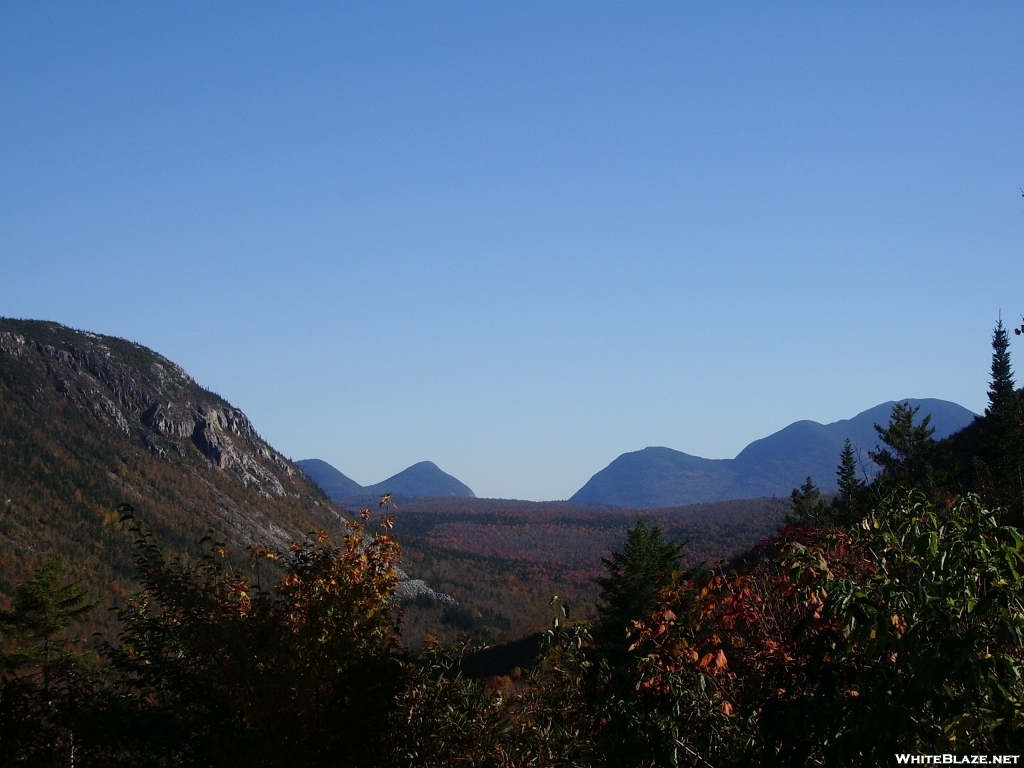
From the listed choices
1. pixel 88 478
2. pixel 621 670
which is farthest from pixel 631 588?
pixel 88 478

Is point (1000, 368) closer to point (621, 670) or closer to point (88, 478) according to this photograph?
point (621, 670)

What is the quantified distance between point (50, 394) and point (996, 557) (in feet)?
661

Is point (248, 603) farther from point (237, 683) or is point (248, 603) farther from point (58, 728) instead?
point (58, 728)

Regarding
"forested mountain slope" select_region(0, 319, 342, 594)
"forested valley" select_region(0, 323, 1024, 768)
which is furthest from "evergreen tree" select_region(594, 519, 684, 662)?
"forested mountain slope" select_region(0, 319, 342, 594)

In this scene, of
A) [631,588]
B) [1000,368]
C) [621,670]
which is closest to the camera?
[621,670]

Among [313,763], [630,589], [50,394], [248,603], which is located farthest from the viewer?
[50,394]

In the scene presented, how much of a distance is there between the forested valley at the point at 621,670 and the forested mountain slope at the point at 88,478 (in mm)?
95854

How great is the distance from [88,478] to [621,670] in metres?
163

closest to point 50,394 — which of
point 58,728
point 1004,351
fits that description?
point 1004,351

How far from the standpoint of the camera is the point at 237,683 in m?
8.00

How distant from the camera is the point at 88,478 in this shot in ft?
492

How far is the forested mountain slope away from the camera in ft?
381

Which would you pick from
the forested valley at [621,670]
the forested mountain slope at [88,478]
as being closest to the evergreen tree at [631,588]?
the forested valley at [621,670]

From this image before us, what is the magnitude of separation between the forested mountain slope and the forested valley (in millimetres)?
95854
